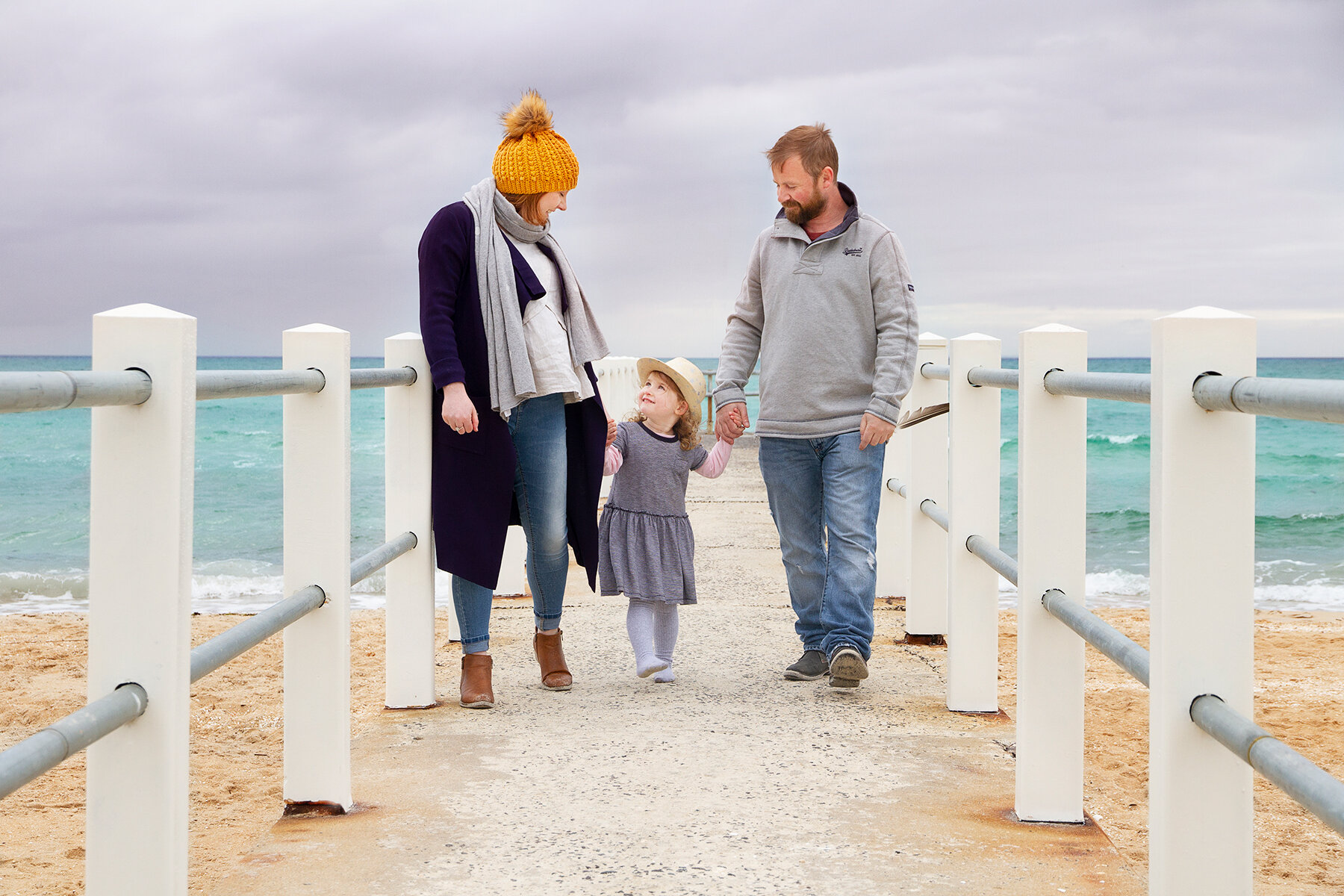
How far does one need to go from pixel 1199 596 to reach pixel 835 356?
1966 mm

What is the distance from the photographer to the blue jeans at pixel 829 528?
11.6ft

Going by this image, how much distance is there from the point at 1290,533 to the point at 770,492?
14324 millimetres

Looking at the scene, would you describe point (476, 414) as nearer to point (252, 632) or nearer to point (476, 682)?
point (476, 682)

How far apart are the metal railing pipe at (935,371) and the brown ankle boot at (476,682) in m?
1.70

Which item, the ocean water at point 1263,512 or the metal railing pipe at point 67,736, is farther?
the ocean water at point 1263,512

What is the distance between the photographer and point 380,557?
2.94 m

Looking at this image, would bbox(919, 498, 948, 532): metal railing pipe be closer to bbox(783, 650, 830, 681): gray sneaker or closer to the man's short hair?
bbox(783, 650, 830, 681): gray sneaker

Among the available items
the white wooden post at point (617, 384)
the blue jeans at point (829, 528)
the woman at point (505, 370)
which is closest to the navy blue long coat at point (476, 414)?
the woman at point (505, 370)

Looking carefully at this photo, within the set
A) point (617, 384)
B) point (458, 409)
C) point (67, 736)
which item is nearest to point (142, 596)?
point (67, 736)

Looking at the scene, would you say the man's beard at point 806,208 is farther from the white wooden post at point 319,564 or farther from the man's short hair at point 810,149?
the white wooden post at point 319,564

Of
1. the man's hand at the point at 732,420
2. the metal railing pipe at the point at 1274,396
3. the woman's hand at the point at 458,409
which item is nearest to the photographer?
the metal railing pipe at the point at 1274,396

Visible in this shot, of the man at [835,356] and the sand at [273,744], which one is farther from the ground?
the man at [835,356]

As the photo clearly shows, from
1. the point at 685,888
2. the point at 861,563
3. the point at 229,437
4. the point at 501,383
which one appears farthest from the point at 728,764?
the point at 229,437

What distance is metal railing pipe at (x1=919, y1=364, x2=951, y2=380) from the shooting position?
3.74 meters
